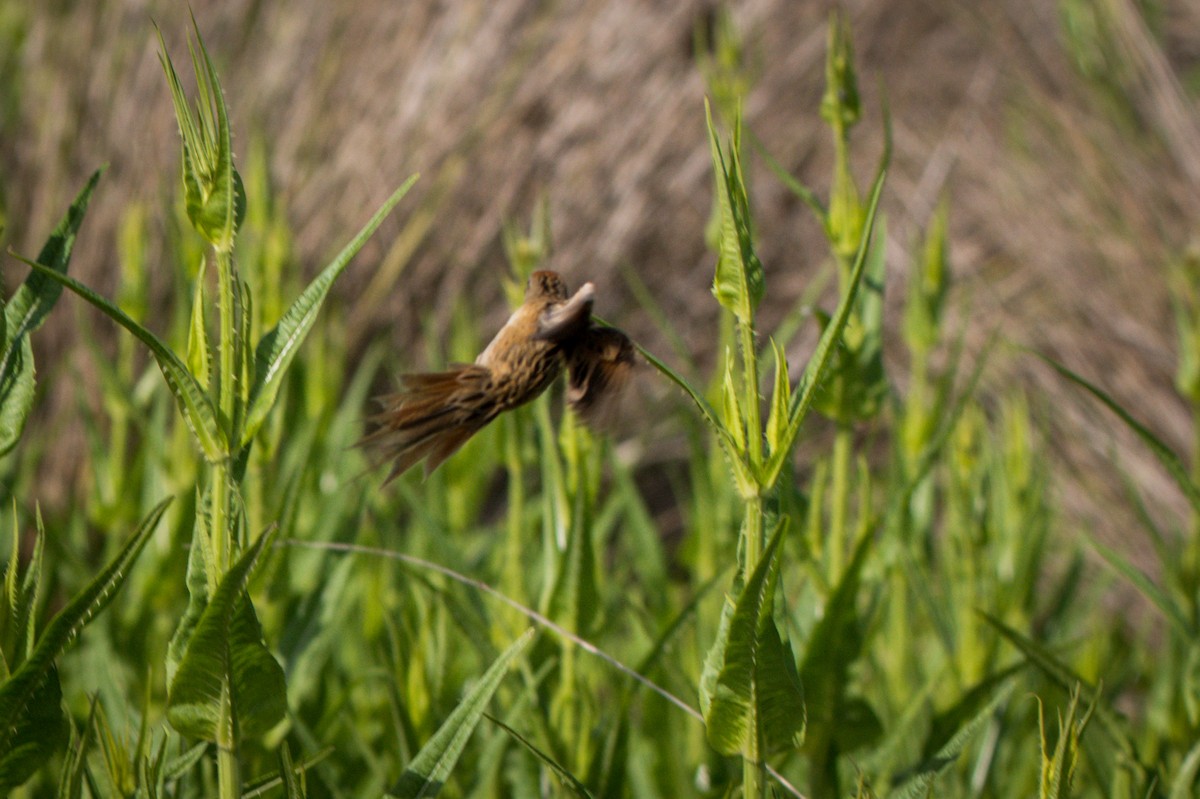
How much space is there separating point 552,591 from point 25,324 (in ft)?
1.20

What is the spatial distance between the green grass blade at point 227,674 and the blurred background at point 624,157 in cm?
115

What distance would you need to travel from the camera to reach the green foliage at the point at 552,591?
1.75 ft

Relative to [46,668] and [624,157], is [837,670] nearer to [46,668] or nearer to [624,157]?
[46,668]

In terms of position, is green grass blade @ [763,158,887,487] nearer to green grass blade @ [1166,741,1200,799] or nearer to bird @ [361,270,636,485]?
bird @ [361,270,636,485]

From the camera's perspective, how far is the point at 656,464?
2301mm

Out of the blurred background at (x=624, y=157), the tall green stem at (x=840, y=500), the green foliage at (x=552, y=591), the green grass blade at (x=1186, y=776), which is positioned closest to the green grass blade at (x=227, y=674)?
the green foliage at (x=552, y=591)

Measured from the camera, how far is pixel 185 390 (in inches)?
19.9

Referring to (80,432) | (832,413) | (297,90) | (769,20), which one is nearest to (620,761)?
(832,413)

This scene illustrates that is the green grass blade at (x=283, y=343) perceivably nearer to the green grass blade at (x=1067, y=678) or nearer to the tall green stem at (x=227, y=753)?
the tall green stem at (x=227, y=753)

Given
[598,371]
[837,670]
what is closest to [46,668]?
[598,371]

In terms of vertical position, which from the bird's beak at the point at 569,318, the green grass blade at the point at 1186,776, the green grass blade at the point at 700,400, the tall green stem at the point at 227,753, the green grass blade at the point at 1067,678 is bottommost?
the green grass blade at the point at 1186,776

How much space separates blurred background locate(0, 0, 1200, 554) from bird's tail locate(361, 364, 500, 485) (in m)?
1.19

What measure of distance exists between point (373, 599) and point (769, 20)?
5.01 feet

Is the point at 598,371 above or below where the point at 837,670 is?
above
